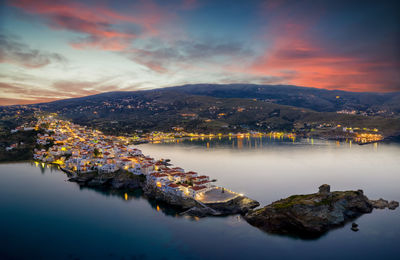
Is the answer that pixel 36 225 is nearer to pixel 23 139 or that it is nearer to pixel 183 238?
pixel 183 238

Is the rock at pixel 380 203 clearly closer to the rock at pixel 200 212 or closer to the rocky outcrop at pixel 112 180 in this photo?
the rock at pixel 200 212

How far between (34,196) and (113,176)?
37.7 ft

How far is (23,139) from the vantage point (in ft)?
235

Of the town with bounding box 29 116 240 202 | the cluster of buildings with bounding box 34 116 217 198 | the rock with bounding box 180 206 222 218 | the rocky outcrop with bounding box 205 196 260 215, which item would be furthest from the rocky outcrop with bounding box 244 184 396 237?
the cluster of buildings with bounding box 34 116 217 198

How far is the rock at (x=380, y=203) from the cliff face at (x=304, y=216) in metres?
4.21

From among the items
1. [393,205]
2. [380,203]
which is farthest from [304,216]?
[393,205]

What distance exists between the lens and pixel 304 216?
26.1 meters

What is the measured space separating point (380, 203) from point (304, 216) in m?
13.4

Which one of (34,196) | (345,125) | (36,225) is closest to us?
(36,225)

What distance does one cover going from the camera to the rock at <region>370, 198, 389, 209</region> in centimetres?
3140

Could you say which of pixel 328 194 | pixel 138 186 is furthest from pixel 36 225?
pixel 328 194

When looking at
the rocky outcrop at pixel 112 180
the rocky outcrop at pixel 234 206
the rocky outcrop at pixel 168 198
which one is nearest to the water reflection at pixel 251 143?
the rocky outcrop at pixel 112 180

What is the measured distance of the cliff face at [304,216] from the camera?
25.6 m

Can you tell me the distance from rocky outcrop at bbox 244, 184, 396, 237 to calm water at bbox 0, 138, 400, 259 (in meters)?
0.99
